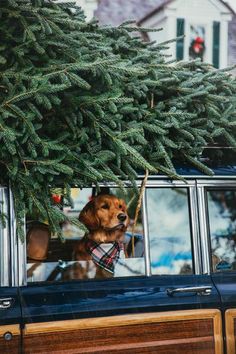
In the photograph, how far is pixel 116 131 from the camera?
3.92 meters

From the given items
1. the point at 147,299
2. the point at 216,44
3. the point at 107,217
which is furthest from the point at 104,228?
the point at 216,44

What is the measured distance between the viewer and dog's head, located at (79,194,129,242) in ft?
13.7

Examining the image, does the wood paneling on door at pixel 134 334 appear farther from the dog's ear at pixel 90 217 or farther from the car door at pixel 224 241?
the dog's ear at pixel 90 217

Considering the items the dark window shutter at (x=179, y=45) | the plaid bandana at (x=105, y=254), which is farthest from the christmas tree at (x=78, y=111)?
the dark window shutter at (x=179, y=45)

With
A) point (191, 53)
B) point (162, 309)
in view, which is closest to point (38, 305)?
point (162, 309)

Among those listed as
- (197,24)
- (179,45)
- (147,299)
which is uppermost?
(197,24)

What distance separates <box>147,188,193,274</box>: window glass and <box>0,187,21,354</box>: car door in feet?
2.98

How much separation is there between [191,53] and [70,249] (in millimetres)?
14162

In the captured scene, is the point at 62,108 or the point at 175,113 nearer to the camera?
the point at 62,108

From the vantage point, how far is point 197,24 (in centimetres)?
1873

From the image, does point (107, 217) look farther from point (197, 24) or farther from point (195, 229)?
point (197, 24)

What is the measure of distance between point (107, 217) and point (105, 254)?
0.78 ft

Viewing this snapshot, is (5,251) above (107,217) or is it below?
below

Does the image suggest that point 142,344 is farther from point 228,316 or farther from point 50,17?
point 50,17
